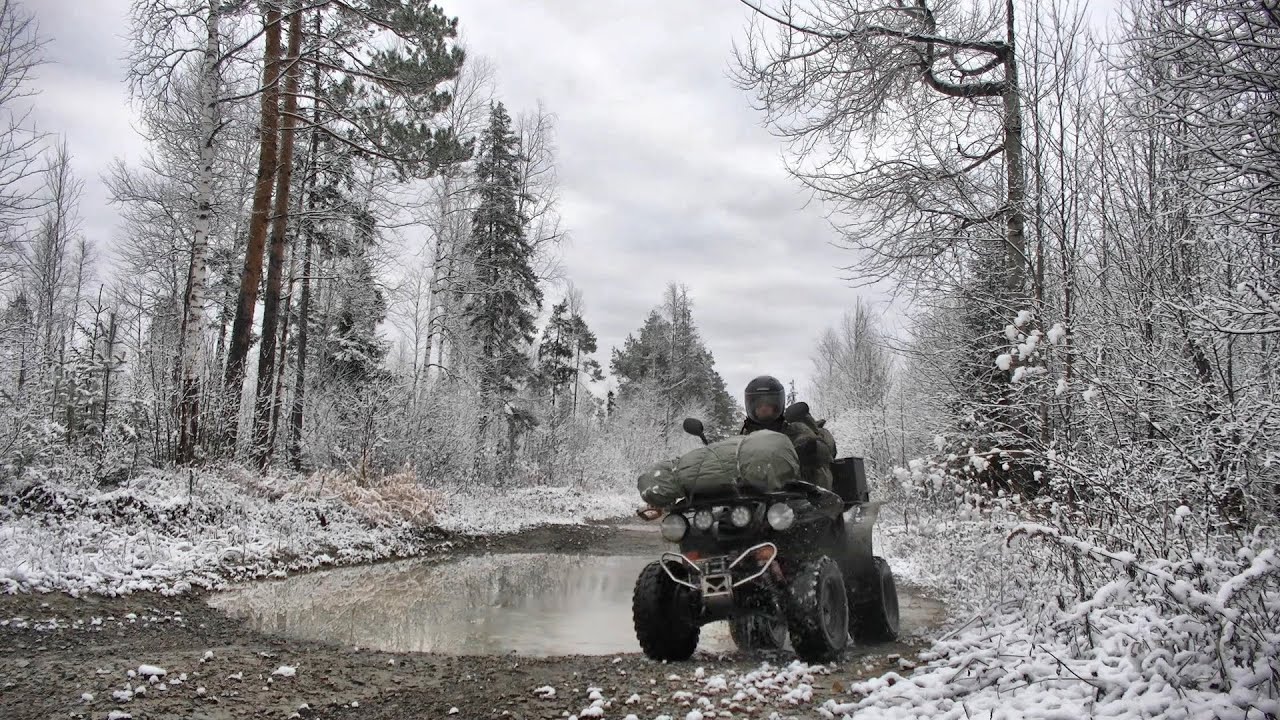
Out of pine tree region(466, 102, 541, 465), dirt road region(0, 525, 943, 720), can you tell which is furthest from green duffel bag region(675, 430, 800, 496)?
pine tree region(466, 102, 541, 465)

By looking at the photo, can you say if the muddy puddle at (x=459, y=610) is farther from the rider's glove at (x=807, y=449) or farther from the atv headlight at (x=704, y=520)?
the rider's glove at (x=807, y=449)

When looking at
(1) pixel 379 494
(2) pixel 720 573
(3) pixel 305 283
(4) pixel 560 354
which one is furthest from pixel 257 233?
(4) pixel 560 354

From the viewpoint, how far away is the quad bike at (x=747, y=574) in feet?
17.5

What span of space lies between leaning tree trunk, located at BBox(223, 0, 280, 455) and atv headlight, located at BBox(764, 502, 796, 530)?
34.7 feet

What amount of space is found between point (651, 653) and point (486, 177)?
24939 millimetres

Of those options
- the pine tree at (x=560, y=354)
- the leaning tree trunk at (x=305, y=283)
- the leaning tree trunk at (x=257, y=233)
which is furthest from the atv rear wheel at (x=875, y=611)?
the pine tree at (x=560, y=354)

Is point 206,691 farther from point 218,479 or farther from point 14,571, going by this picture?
point 218,479

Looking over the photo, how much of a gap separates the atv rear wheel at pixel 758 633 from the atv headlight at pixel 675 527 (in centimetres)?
129

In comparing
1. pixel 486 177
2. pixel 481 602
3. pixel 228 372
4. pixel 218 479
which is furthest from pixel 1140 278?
pixel 486 177

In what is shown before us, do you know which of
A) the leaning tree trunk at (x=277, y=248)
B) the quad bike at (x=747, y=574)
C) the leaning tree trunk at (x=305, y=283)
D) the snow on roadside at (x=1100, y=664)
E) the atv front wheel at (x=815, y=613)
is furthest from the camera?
the leaning tree trunk at (x=305, y=283)

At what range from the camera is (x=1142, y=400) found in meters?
5.56

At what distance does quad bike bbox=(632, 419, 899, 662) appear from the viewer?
5.32 metres

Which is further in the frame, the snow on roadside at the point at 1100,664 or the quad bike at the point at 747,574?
the quad bike at the point at 747,574

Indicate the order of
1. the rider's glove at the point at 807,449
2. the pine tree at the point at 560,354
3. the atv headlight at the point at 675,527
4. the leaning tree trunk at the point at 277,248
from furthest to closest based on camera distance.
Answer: the pine tree at the point at 560,354
the leaning tree trunk at the point at 277,248
the rider's glove at the point at 807,449
the atv headlight at the point at 675,527
